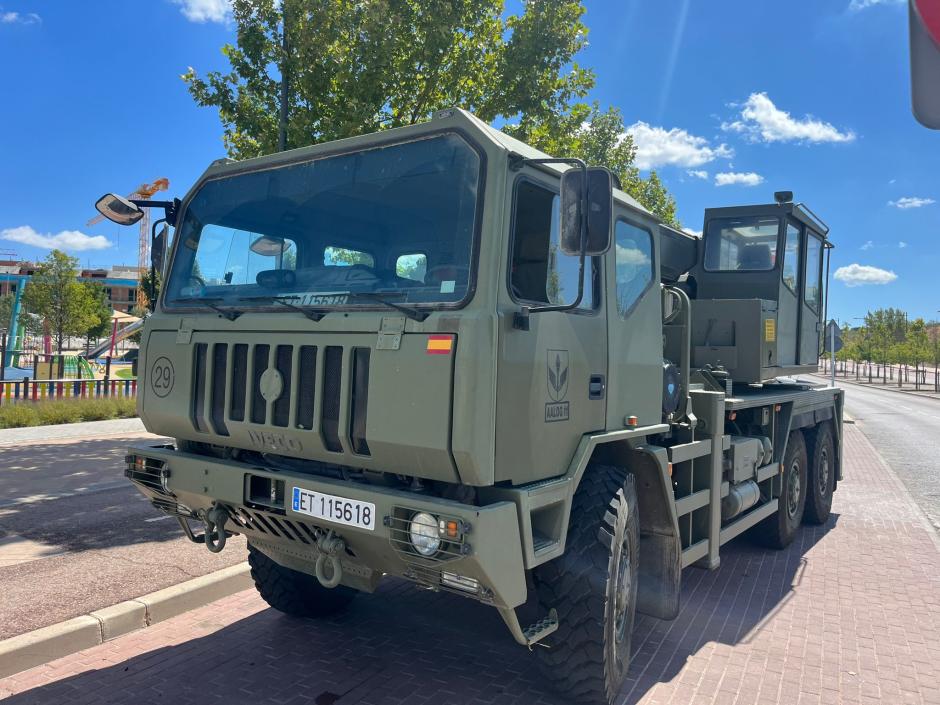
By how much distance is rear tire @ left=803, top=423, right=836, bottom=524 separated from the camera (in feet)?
24.6

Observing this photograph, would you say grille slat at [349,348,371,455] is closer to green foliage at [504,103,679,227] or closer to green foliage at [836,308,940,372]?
green foliage at [504,103,679,227]

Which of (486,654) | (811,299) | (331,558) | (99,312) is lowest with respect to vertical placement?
(486,654)

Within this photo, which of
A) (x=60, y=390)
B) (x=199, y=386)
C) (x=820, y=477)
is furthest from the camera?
(x=60, y=390)

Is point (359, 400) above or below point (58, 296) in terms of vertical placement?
below

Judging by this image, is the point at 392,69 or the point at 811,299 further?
the point at 392,69

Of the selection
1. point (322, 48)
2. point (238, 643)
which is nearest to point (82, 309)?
point (322, 48)

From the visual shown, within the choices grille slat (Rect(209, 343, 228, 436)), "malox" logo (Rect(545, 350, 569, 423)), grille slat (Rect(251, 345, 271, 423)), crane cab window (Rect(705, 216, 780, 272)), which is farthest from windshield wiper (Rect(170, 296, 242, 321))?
crane cab window (Rect(705, 216, 780, 272))

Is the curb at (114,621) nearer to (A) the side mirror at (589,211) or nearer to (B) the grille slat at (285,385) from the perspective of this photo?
(B) the grille slat at (285,385)

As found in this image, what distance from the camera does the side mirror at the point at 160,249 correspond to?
420 centimetres

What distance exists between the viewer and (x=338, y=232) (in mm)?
3523

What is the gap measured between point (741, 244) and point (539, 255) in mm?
4224

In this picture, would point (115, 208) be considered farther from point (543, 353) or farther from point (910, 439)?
point (910, 439)

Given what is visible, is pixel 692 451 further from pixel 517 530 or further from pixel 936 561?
pixel 936 561

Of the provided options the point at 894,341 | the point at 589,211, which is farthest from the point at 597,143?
the point at 894,341
